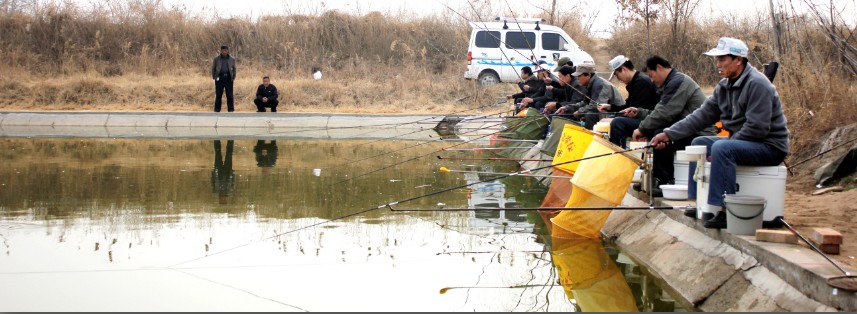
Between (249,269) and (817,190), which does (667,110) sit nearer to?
(817,190)

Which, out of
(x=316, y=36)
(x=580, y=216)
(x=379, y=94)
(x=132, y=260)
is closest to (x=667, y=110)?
(x=580, y=216)

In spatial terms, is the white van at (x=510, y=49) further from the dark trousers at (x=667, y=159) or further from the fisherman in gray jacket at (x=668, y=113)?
the dark trousers at (x=667, y=159)

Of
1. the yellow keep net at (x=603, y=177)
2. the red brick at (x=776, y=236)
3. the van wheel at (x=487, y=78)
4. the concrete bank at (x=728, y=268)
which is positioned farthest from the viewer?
the van wheel at (x=487, y=78)

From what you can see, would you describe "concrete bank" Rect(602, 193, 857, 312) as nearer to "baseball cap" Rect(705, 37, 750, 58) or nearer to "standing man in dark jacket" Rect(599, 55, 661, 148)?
"baseball cap" Rect(705, 37, 750, 58)

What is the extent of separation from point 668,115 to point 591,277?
1.89 metres

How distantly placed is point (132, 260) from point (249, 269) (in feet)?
2.94

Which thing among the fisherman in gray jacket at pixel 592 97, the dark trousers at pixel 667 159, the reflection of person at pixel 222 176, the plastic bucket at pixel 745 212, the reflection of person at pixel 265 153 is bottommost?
the reflection of person at pixel 222 176

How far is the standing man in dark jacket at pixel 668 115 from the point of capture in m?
8.37

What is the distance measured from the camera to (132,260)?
24.2 feet

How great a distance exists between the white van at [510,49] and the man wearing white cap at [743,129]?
18.7 m

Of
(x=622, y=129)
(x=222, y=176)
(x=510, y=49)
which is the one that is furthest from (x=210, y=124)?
(x=622, y=129)

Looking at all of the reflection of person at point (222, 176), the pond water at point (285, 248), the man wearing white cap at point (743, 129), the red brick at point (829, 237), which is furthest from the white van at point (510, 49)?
the red brick at point (829, 237)

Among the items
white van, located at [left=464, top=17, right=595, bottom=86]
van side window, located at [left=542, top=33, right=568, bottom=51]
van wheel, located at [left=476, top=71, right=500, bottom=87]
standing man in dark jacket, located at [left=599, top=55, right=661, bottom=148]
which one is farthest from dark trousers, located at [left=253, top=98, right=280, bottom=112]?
standing man in dark jacket, located at [left=599, top=55, right=661, bottom=148]

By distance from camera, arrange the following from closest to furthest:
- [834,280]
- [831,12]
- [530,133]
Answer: [834,280] → [831,12] → [530,133]
